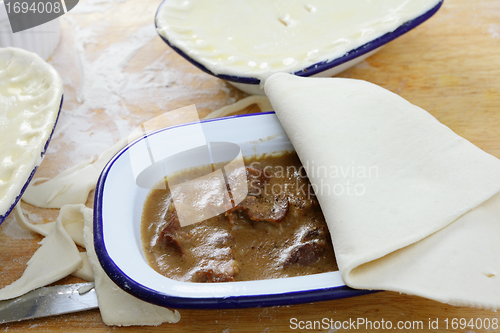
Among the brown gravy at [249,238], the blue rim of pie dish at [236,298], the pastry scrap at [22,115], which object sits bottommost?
the brown gravy at [249,238]

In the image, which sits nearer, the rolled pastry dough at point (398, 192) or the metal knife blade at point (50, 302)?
the rolled pastry dough at point (398, 192)

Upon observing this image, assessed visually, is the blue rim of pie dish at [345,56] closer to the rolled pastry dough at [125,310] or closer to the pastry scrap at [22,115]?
the pastry scrap at [22,115]

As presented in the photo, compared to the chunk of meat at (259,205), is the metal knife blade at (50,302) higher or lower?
lower

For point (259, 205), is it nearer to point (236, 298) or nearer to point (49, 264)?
point (236, 298)

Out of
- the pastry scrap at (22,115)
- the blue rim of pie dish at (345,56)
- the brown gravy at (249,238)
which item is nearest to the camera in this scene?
the brown gravy at (249,238)

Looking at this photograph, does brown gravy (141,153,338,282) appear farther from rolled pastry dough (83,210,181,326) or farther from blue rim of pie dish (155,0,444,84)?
blue rim of pie dish (155,0,444,84)

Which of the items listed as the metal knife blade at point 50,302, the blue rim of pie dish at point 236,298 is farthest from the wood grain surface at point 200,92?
the blue rim of pie dish at point 236,298

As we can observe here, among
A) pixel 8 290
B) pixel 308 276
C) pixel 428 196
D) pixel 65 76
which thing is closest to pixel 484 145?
pixel 428 196

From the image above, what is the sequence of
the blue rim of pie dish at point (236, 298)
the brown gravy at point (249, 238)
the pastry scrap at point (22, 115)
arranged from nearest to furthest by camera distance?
the blue rim of pie dish at point (236, 298) < the brown gravy at point (249, 238) < the pastry scrap at point (22, 115)

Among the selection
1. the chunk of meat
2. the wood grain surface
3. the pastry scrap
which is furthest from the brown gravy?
the pastry scrap
